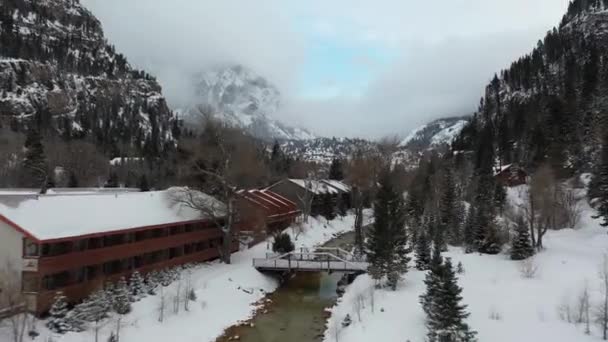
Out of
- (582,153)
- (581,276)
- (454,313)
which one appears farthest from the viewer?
(582,153)

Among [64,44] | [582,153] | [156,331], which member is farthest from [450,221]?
[64,44]

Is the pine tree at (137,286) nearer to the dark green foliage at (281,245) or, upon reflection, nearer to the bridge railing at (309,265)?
the bridge railing at (309,265)

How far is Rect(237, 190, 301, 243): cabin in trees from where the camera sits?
4234cm

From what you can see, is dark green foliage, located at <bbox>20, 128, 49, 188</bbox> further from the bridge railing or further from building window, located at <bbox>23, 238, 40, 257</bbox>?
building window, located at <bbox>23, 238, 40, 257</bbox>

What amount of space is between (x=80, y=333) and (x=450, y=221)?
3969 centimetres

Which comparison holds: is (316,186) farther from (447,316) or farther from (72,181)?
(447,316)

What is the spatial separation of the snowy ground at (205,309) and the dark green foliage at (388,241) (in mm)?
8961

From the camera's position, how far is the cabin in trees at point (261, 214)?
42344mm

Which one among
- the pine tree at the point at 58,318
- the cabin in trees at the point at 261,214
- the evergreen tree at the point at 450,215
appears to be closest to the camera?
the pine tree at the point at 58,318

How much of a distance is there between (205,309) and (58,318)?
8223mm

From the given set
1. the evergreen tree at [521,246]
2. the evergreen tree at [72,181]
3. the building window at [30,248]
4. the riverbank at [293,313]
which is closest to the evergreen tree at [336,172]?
the evergreen tree at [72,181]

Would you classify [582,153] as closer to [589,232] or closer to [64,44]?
[589,232]

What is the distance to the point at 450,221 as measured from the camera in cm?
5141

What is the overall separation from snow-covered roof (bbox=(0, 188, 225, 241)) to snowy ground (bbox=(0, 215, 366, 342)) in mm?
4804
